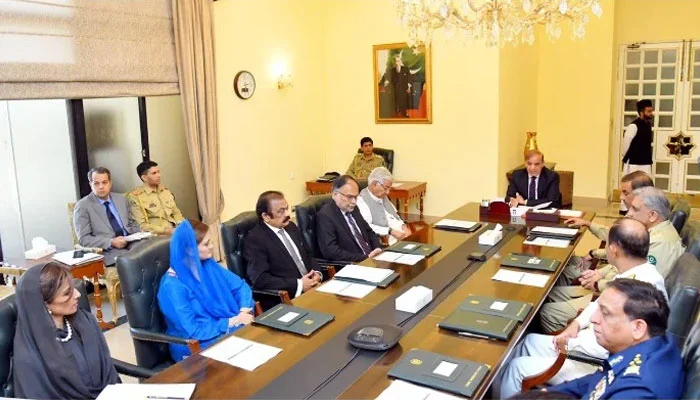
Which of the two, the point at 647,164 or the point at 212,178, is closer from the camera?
the point at 212,178

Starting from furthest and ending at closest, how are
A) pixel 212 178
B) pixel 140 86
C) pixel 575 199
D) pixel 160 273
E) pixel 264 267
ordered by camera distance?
pixel 575 199 → pixel 212 178 → pixel 140 86 → pixel 264 267 → pixel 160 273

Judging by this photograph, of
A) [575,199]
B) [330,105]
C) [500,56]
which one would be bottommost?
[575,199]

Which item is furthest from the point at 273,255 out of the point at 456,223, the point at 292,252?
the point at 456,223

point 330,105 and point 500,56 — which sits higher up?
point 500,56

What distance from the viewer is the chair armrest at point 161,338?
7.76 feet

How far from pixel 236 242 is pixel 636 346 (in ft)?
7.55

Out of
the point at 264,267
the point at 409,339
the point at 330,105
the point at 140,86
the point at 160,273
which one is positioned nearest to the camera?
the point at 409,339

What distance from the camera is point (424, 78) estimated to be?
7.10m

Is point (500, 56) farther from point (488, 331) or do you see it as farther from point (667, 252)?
point (488, 331)

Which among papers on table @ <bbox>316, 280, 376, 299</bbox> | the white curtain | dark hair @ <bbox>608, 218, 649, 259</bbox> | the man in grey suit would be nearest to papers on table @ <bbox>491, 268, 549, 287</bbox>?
dark hair @ <bbox>608, 218, 649, 259</bbox>

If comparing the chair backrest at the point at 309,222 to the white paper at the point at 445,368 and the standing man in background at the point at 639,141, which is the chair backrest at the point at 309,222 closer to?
the white paper at the point at 445,368

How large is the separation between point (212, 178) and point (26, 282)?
12.4 ft

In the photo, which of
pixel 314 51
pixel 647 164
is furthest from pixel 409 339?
pixel 647 164

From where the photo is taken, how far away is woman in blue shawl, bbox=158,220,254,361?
2.63m
